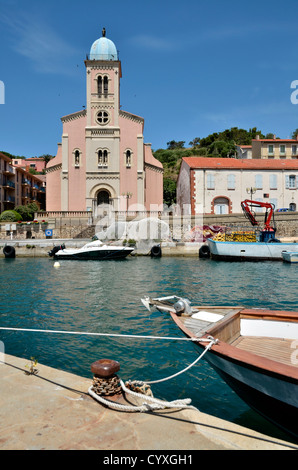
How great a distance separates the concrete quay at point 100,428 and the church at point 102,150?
4031 cm

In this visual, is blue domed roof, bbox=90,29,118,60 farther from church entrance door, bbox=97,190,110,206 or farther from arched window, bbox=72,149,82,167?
church entrance door, bbox=97,190,110,206

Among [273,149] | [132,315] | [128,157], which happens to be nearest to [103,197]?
[128,157]

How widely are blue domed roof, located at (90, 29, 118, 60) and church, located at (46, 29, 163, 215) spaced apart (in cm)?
6

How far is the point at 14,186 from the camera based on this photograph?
62562 millimetres

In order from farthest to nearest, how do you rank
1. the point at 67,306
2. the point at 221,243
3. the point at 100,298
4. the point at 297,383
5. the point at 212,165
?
the point at 212,165 → the point at 221,243 → the point at 100,298 → the point at 67,306 → the point at 297,383

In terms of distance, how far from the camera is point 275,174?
4494 cm

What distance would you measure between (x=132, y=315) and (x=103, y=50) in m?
45.3

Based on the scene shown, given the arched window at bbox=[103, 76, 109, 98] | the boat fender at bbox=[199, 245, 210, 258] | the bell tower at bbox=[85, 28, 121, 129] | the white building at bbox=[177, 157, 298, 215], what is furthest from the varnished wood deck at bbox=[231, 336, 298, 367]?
the arched window at bbox=[103, 76, 109, 98]

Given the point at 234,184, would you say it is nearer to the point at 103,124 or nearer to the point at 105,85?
the point at 103,124

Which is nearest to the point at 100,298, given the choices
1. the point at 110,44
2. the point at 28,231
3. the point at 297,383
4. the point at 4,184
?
the point at 297,383

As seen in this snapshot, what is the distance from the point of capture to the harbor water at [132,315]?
6213 millimetres

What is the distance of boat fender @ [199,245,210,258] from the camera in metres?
30.5
